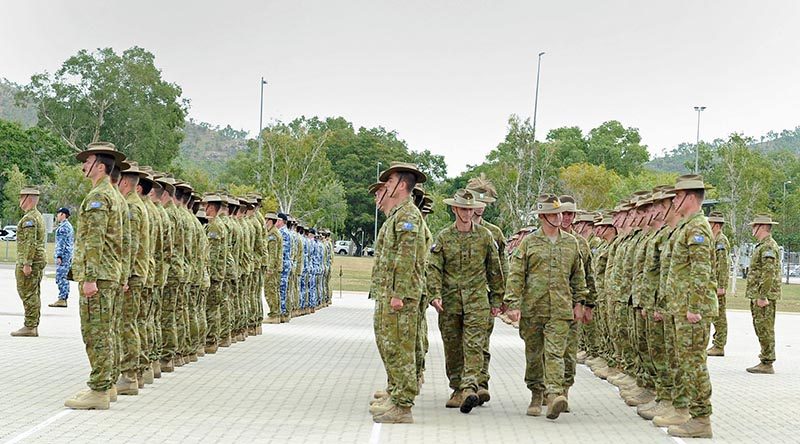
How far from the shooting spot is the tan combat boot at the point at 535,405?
12109mm

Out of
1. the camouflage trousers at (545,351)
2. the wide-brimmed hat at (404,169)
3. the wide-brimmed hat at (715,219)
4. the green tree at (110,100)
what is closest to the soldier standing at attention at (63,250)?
the wide-brimmed hat at (715,219)

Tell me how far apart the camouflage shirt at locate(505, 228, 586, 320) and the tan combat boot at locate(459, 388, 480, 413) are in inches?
37.1

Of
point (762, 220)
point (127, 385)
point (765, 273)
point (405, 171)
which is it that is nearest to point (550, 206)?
point (405, 171)

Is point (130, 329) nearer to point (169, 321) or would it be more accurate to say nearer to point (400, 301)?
point (169, 321)

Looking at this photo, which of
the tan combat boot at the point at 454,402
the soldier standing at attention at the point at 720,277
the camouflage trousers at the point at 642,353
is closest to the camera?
the tan combat boot at the point at 454,402

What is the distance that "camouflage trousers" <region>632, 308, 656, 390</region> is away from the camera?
13195 millimetres

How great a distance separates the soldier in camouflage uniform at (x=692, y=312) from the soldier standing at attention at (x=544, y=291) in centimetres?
114

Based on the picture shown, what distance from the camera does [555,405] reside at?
11.7m

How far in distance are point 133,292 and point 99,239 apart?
118 cm

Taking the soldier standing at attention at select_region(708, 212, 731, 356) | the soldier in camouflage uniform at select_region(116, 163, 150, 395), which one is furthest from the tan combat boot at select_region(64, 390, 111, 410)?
the soldier standing at attention at select_region(708, 212, 731, 356)

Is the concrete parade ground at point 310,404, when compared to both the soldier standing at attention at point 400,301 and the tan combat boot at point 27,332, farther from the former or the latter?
the soldier standing at attention at point 400,301

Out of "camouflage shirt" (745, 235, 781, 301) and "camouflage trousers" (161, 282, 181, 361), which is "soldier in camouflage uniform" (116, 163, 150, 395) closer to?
"camouflage trousers" (161, 282, 181, 361)

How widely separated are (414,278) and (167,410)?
8.87 ft

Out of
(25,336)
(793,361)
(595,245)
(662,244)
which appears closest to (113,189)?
(662,244)
